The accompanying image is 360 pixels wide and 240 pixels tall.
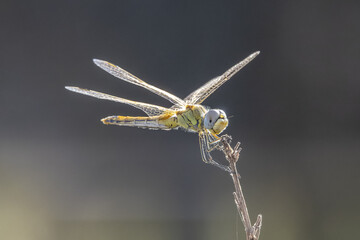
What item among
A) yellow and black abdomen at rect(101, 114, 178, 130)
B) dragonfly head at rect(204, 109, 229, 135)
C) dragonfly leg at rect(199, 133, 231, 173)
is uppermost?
yellow and black abdomen at rect(101, 114, 178, 130)

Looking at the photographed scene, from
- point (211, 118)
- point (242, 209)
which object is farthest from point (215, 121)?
point (242, 209)

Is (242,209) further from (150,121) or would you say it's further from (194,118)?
(150,121)

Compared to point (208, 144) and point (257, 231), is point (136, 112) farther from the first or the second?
point (257, 231)

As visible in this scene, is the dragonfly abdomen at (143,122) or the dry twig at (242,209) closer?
the dry twig at (242,209)

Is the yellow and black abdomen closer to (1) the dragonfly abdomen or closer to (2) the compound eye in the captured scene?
(1) the dragonfly abdomen

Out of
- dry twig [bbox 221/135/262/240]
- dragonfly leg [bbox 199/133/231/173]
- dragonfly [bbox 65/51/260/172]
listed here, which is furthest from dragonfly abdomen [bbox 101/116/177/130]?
dry twig [bbox 221/135/262/240]

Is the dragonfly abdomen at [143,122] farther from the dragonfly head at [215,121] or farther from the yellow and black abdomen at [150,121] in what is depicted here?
the dragonfly head at [215,121]

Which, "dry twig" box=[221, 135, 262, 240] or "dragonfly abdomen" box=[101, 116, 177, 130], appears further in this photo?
"dragonfly abdomen" box=[101, 116, 177, 130]

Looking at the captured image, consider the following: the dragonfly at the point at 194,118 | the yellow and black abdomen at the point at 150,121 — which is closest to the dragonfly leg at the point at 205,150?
the dragonfly at the point at 194,118

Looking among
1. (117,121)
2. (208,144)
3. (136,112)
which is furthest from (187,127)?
(136,112)
